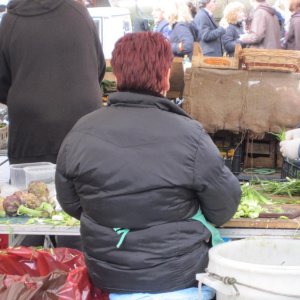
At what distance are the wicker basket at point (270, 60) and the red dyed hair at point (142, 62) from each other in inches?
153

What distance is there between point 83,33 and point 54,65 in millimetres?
286

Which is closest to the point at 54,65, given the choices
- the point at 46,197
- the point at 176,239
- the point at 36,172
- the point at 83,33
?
the point at 83,33

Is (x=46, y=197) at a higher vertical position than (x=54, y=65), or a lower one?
lower

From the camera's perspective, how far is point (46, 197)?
11.1ft

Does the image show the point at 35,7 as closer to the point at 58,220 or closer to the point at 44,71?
the point at 44,71

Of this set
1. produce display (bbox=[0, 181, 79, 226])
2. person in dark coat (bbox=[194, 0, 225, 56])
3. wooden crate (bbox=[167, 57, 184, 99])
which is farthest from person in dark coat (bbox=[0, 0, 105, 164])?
person in dark coat (bbox=[194, 0, 225, 56])

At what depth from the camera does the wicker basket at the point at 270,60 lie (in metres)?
6.33

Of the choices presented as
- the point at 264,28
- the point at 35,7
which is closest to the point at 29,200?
the point at 35,7

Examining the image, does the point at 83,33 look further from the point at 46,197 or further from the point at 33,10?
the point at 46,197

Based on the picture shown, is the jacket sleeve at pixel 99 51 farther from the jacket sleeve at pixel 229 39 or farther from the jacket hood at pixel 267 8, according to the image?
the jacket sleeve at pixel 229 39

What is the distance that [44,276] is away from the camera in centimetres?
294

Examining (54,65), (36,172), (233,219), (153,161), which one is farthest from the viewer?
(54,65)

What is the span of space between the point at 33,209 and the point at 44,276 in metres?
0.44

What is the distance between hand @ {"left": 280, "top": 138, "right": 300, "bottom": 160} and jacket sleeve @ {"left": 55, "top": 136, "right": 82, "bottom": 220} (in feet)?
5.60
